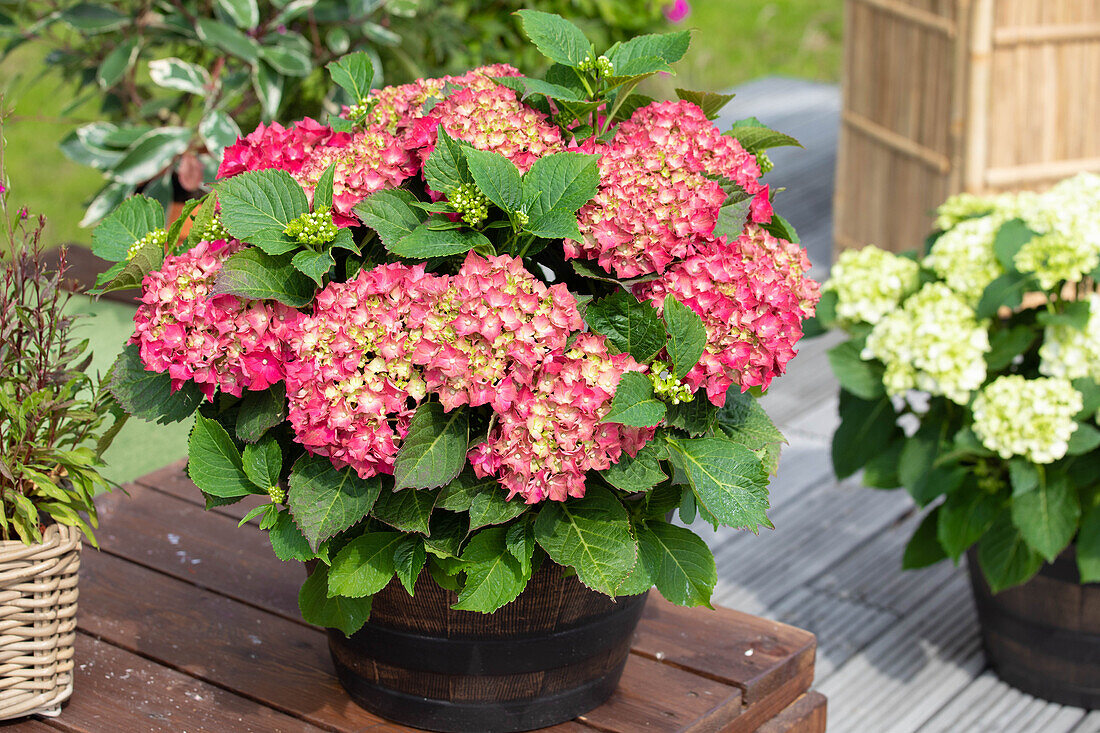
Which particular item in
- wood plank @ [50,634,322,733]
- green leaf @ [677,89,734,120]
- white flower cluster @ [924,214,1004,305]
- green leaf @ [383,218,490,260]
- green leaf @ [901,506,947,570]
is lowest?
green leaf @ [901,506,947,570]

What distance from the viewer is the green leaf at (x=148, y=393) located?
1.09 metres

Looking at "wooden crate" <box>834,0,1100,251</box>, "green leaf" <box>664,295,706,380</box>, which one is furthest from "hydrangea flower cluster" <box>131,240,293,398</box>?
"wooden crate" <box>834,0,1100,251</box>

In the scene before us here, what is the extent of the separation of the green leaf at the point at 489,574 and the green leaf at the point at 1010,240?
1098 millimetres

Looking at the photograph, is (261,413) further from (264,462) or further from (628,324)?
(628,324)

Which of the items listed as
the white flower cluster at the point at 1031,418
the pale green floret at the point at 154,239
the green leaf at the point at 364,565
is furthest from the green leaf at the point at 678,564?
the white flower cluster at the point at 1031,418

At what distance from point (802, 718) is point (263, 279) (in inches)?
31.0

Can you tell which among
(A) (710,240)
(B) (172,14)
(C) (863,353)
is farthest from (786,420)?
(A) (710,240)

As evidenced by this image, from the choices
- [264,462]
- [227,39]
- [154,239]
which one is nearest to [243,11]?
[227,39]

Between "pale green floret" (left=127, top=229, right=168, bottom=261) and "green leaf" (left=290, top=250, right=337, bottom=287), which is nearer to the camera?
"green leaf" (left=290, top=250, right=337, bottom=287)

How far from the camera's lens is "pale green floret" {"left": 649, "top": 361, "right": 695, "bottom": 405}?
1.00 m

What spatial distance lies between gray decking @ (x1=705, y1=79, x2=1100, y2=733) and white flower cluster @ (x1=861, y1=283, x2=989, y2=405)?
53cm

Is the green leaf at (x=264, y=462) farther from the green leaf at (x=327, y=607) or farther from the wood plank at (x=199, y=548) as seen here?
the wood plank at (x=199, y=548)

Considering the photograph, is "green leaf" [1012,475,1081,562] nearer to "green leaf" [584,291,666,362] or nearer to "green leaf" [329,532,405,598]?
"green leaf" [584,291,666,362]

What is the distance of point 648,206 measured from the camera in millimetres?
1014
